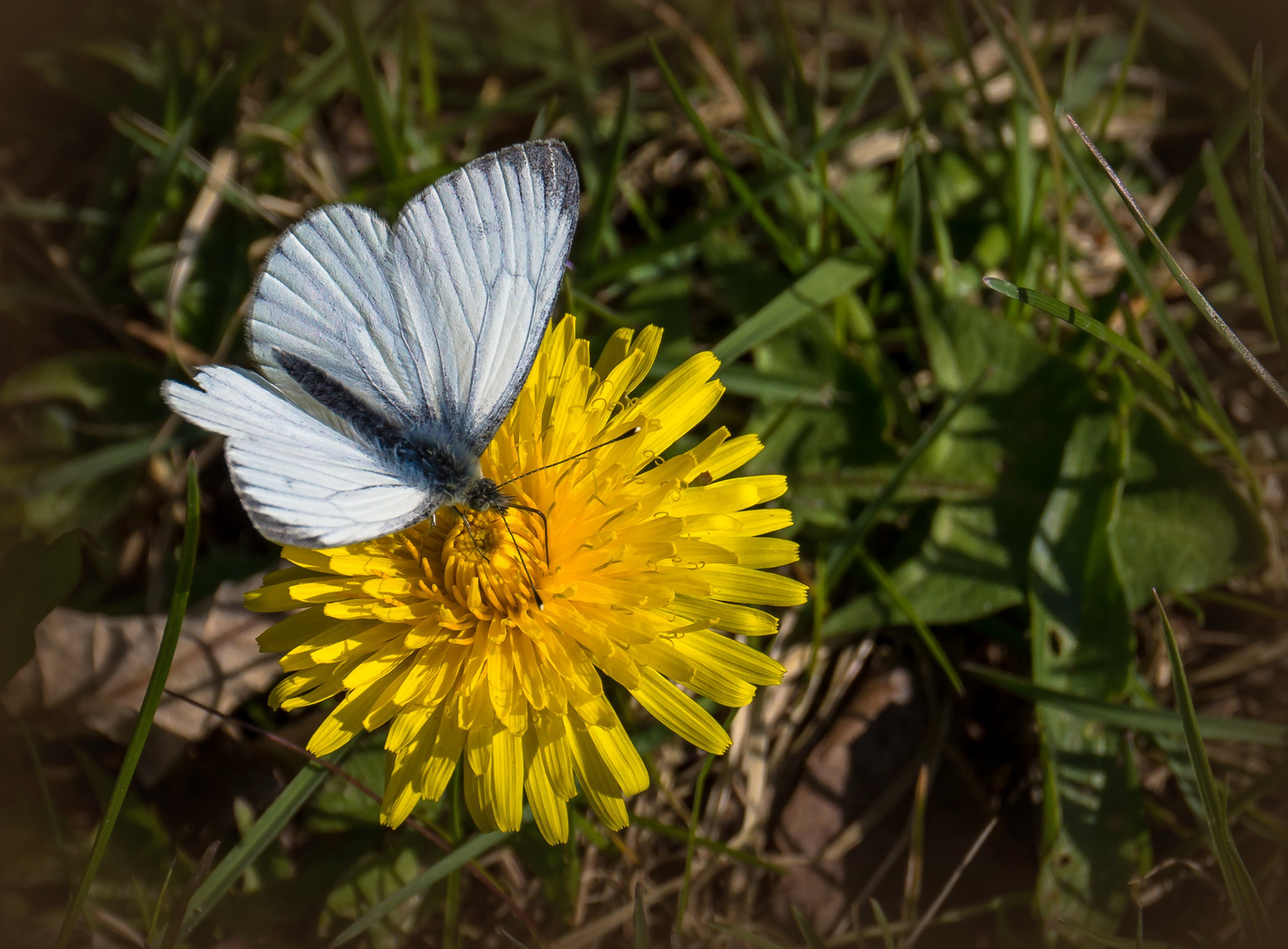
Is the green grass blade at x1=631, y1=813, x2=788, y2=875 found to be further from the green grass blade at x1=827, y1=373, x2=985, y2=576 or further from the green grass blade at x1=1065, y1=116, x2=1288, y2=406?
the green grass blade at x1=1065, y1=116, x2=1288, y2=406

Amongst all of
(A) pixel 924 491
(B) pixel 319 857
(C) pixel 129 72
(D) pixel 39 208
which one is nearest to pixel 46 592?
(B) pixel 319 857

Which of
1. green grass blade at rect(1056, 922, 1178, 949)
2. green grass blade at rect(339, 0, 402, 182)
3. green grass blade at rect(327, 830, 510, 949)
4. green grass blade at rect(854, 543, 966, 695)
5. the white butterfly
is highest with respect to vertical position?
green grass blade at rect(339, 0, 402, 182)

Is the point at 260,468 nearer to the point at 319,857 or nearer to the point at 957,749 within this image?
the point at 319,857

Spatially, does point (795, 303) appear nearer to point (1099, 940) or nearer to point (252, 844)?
point (1099, 940)

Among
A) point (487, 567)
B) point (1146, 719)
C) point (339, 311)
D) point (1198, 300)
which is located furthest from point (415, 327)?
point (1146, 719)

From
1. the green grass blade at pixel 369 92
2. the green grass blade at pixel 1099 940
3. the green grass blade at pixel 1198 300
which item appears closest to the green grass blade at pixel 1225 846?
the green grass blade at pixel 1099 940

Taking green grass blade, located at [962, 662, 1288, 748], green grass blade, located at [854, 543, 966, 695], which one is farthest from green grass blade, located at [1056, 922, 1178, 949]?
green grass blade, located at [854, 543, 966, 695]
